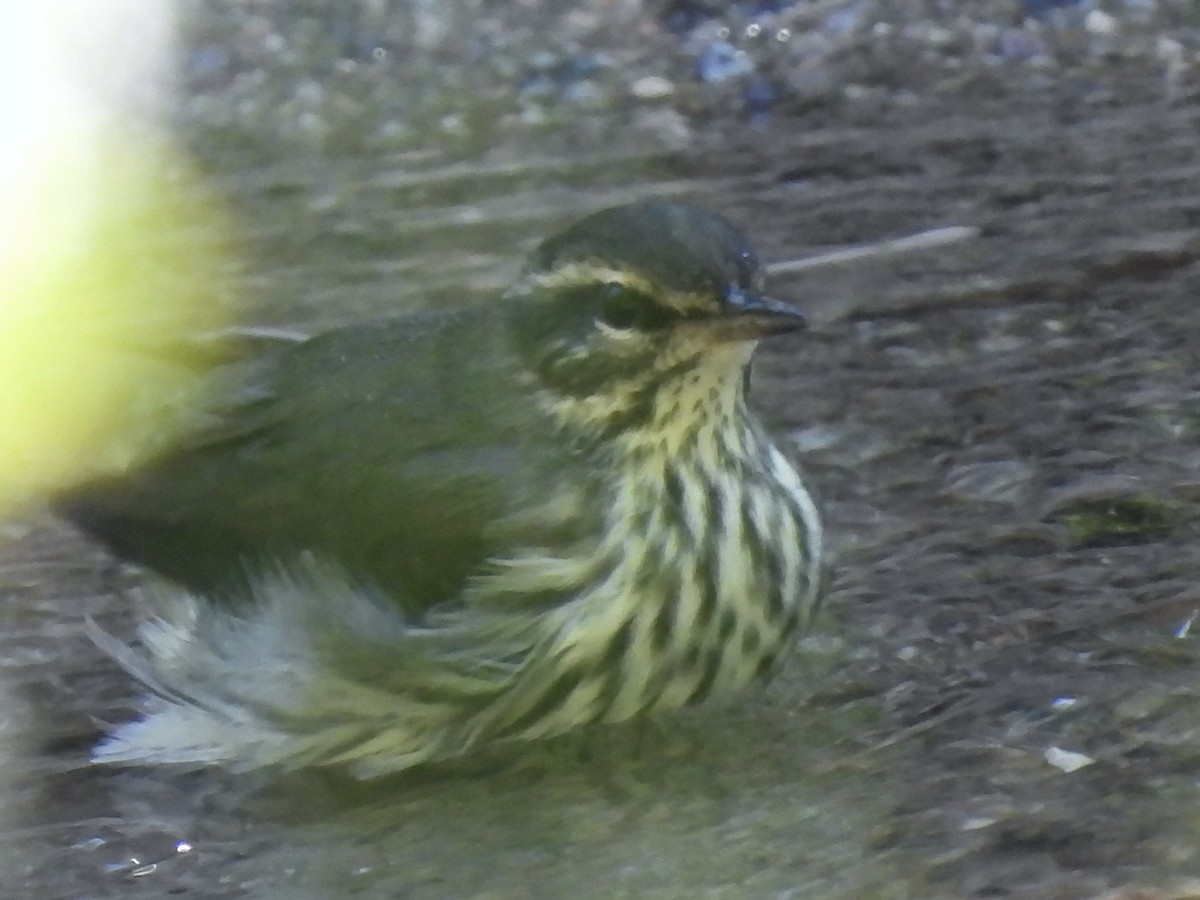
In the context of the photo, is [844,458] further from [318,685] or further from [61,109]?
[61,109]

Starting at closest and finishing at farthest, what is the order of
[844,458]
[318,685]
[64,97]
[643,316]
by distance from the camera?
[643,316]
[318,685]
[844,458]
[64,97]

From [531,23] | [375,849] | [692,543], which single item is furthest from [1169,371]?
[531,23]

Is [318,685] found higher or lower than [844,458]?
lower

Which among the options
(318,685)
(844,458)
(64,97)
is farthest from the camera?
(64,97)

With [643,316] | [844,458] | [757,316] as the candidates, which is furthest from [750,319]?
[844,458]

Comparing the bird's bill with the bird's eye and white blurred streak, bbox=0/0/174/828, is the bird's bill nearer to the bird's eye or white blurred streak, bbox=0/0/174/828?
the bird's eye

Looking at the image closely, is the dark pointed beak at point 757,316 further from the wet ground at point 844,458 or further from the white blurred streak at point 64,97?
the white blurred streak at point 64,97

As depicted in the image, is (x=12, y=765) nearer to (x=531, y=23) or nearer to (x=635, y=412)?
(x=635, y=412)

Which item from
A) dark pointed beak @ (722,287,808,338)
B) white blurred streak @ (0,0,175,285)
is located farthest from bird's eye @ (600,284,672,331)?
white blurred streak @ (0,0,175,285)
